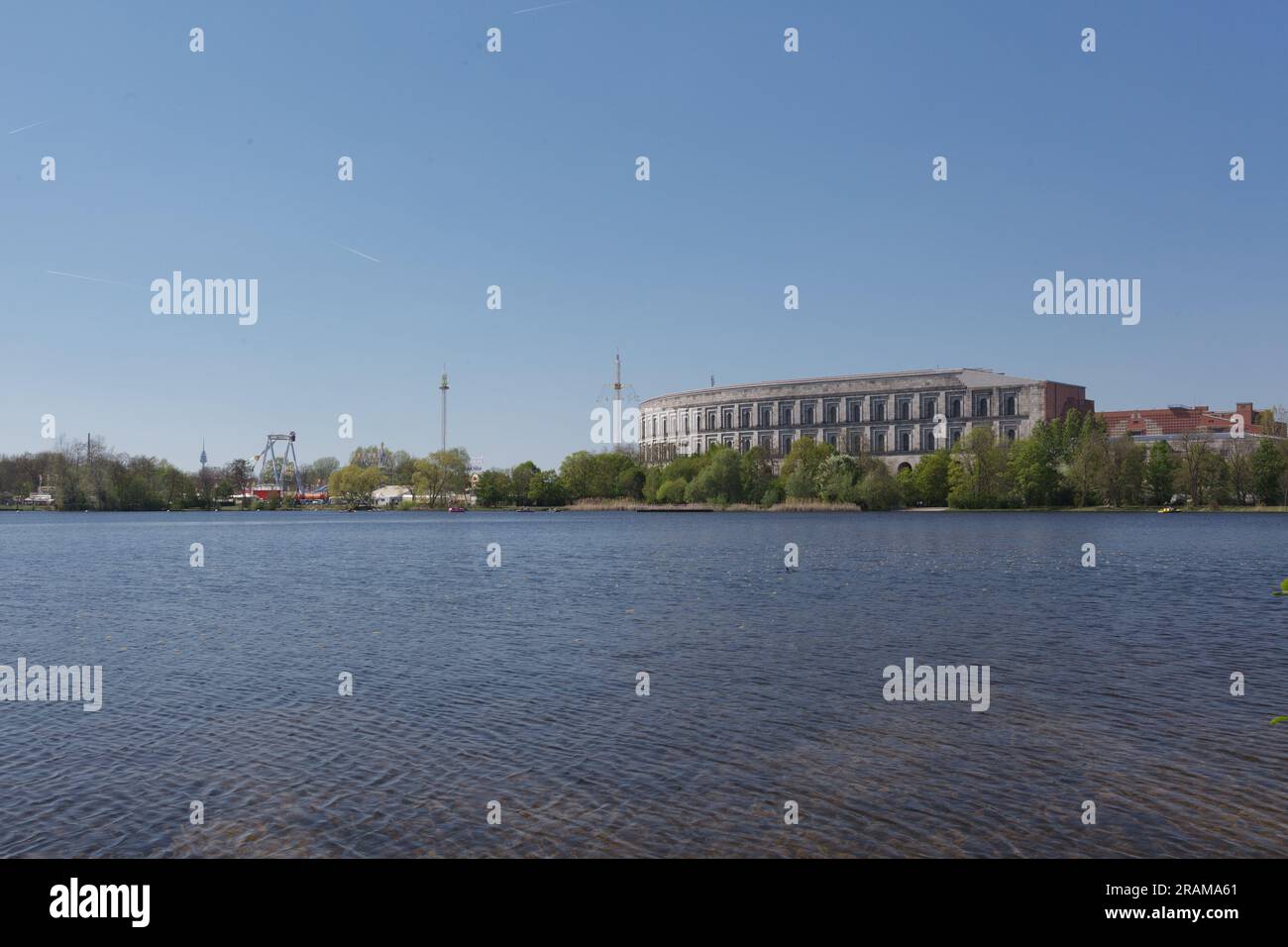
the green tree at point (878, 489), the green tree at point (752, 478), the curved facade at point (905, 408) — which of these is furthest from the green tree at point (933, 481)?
the green tree at point (752, 478)

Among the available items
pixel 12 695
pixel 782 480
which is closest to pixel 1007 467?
pixel 782 480

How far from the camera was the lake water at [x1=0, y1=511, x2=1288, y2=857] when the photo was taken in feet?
35.6

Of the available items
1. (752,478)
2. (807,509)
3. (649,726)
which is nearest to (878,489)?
(807,509)

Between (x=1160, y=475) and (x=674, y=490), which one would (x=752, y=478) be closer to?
(x=674, y=490)

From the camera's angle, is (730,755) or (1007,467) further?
(1007,467)

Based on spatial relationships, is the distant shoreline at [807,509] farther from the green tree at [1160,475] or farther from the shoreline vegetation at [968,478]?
the green tree at [1160,475]

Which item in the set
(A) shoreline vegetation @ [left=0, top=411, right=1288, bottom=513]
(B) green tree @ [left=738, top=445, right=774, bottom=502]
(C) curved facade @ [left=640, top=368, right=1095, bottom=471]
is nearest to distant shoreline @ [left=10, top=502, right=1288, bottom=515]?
(A) shoreline vegetation @ [left=0, top=411, right=1288, bottom=513]

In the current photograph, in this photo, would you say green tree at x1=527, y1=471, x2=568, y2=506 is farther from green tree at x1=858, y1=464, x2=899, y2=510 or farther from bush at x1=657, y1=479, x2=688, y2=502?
green tree at x1=858, y1=464, x2=899, y2=510

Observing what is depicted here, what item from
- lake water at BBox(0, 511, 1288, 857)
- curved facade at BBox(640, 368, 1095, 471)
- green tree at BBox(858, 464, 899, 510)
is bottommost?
lake water at BBox(0, 511, 1288, 857)

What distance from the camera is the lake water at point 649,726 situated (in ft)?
35.6
